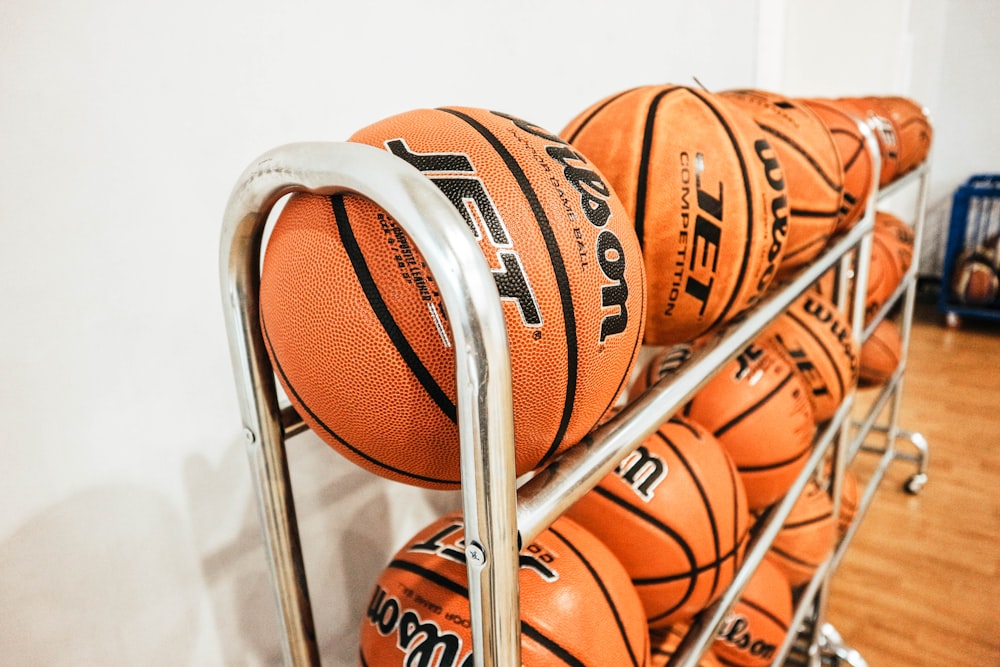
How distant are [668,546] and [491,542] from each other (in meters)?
0.46

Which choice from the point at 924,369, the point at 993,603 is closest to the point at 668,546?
the point at 993,603

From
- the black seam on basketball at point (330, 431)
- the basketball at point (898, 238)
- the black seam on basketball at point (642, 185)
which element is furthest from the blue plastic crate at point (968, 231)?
the black seam on basketball at point (330, 431)

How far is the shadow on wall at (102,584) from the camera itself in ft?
1.89

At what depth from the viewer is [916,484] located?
228 centimetres

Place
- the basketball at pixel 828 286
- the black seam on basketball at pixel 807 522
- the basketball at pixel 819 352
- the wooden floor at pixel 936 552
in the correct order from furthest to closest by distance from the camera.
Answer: the wooden floor at pixel 936 552
the basketball at pixel 828 286
the black seam on basketball at pixel 807 522
the basketball at pixel 819 352

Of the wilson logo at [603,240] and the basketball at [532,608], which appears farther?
the basketball at [532,608]

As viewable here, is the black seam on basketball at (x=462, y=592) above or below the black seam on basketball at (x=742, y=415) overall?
above

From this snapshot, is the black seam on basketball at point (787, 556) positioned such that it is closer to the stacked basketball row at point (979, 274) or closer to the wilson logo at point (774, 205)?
the wilson logo at point (774, 205)

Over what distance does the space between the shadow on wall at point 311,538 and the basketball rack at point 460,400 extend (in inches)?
7.3

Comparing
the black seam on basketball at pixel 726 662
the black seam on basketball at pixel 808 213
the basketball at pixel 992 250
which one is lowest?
the basketball at pixel 992 250

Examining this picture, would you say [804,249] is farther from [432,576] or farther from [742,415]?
[432,576]

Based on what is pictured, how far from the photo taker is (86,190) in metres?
0.57

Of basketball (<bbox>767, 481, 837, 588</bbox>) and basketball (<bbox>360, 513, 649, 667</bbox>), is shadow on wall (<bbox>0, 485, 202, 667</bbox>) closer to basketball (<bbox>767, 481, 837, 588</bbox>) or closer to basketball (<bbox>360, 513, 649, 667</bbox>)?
basketball (<bbox>360, 513, 649, 667</bbox>)

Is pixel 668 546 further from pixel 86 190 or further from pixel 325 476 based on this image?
pixel 86 190
